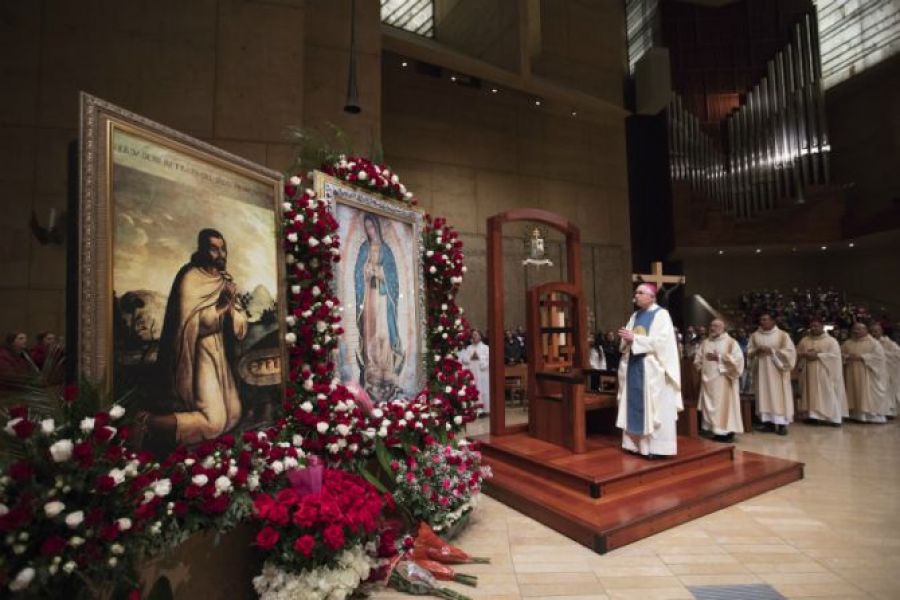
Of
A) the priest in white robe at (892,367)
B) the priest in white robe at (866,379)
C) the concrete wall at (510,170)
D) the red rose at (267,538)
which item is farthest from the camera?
the concrete wall at (510,170)

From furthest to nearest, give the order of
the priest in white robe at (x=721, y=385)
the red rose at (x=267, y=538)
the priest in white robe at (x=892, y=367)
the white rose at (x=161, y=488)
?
the priest in white robe at (x=892, y=367) → the priest in white robe at (x=721, y=385) → the red rose at (x=267, y=538) → the white rose at (x=161, y=488)

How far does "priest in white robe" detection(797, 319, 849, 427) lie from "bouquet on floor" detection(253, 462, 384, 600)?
27.2 feet

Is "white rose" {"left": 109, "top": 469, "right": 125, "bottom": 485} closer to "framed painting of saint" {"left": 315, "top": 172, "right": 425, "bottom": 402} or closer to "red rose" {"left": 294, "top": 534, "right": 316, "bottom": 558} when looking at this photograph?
"red rose" {"left": 294, "top": 534, "right": 316, "bottom": 558}

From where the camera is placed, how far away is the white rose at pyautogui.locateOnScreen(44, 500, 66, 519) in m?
1.55

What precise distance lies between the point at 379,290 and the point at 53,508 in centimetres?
255

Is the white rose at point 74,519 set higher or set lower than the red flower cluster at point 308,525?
higher

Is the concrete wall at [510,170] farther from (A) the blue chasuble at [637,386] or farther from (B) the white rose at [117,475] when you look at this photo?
(B) the white rose at [117,475]

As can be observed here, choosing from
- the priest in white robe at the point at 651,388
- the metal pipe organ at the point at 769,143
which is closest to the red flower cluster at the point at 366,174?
the priest in white robe at the point at 651,388

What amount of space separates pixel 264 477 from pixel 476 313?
922 cm

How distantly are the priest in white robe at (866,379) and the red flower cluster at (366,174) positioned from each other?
28.3 feet

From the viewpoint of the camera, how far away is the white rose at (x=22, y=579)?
148cm

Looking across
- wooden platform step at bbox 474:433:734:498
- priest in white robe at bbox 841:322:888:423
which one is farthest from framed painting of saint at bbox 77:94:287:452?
priest in white robe at bbox 841:322:888:423

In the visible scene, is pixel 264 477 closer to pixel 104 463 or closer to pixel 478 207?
pixel 104 463

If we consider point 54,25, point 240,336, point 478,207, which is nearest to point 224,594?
point 240,336
